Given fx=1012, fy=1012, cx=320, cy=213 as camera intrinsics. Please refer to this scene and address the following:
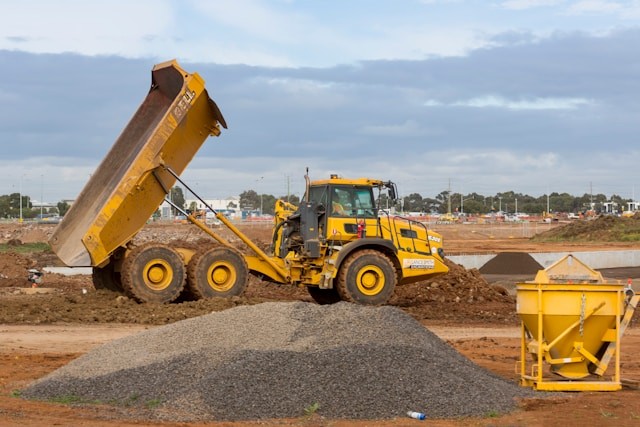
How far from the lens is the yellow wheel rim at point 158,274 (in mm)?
20094

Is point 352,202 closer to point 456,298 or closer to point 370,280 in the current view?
point 370,280

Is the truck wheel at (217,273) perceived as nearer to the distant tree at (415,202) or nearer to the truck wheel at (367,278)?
the truck wheel at (367,278)

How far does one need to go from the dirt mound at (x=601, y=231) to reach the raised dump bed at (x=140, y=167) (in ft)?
149

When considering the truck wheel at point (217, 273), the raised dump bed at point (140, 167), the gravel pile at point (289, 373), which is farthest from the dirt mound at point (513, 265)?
the gravel pile at point (289, 373)

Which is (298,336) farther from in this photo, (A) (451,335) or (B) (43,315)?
(B) (43,315)

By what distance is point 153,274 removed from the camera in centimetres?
2017

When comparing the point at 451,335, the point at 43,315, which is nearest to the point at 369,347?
the point at 451,335

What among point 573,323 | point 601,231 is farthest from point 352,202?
point 601,231

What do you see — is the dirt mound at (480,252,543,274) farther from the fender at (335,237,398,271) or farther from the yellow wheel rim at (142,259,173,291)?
the yellow wheel rim at (142,259,173,291)

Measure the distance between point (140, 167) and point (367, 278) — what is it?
199 inches

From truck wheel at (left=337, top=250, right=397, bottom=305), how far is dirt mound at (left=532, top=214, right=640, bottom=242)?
43.7 m

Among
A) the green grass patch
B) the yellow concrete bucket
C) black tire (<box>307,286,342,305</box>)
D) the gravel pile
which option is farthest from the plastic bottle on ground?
the green grass patch

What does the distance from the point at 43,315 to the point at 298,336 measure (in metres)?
9.20

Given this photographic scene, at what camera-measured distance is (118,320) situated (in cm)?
1916
